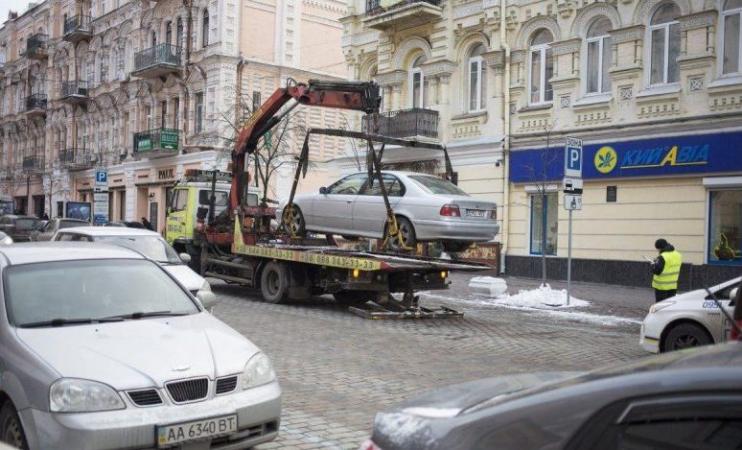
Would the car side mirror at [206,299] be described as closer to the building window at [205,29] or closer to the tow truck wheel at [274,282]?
the tow truck wheel at [274,282]

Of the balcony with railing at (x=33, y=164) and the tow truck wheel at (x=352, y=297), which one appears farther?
the balcony with railing at (x=33, y=164)

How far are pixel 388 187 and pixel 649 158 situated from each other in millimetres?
9479

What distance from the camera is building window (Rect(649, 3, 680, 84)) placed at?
773 inches

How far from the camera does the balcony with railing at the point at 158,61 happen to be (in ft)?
126

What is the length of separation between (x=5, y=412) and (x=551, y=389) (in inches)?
151

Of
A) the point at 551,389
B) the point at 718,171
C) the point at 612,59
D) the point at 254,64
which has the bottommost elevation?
the point at 551,389

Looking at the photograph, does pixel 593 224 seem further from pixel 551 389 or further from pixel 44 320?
pixel 551 389

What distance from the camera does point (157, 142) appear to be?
3803 cm

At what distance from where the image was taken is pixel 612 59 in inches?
818

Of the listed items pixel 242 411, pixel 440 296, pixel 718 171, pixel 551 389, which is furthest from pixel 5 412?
pixel 718 171

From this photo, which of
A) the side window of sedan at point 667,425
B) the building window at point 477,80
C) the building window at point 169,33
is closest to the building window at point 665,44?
the building window at point 477,80

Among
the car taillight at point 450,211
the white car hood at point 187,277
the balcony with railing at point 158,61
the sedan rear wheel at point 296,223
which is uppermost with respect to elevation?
the balcony with railing at point 158,61

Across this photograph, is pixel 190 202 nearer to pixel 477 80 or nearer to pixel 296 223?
pixel 296 223

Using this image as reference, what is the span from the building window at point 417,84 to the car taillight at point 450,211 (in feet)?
48.2
